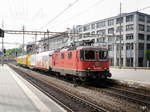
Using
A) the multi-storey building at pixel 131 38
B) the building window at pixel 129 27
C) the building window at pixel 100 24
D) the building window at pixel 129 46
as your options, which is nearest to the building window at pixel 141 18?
the multi-storey building at pixel 131 38

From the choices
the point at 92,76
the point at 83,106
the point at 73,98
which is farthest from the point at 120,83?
the point at 83,106

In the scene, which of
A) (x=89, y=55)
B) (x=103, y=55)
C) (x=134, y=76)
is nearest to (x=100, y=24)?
(x=134, y=76)

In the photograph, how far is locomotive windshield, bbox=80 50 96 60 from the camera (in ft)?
55.5

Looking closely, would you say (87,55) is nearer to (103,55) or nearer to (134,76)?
(103,55)

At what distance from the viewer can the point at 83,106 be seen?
10102mm

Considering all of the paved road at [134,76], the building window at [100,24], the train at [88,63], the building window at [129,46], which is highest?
the building window at [100,24]

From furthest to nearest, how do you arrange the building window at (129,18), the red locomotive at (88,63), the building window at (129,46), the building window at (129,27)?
the building window at (129,18)
the building window at (129,27)
the building window at (129,46)
the red locomotive at (88,63)

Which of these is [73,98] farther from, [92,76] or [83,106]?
[92,76]

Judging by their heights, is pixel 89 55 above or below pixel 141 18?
below

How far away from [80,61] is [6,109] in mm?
9116

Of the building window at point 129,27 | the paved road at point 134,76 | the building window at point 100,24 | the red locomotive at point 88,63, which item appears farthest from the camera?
the building window at point 100,24

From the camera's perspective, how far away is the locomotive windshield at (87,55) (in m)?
16.9

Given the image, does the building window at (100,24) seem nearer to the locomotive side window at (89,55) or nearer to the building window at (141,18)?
the building window at (141,18)

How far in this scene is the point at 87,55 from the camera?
56.0 ft
